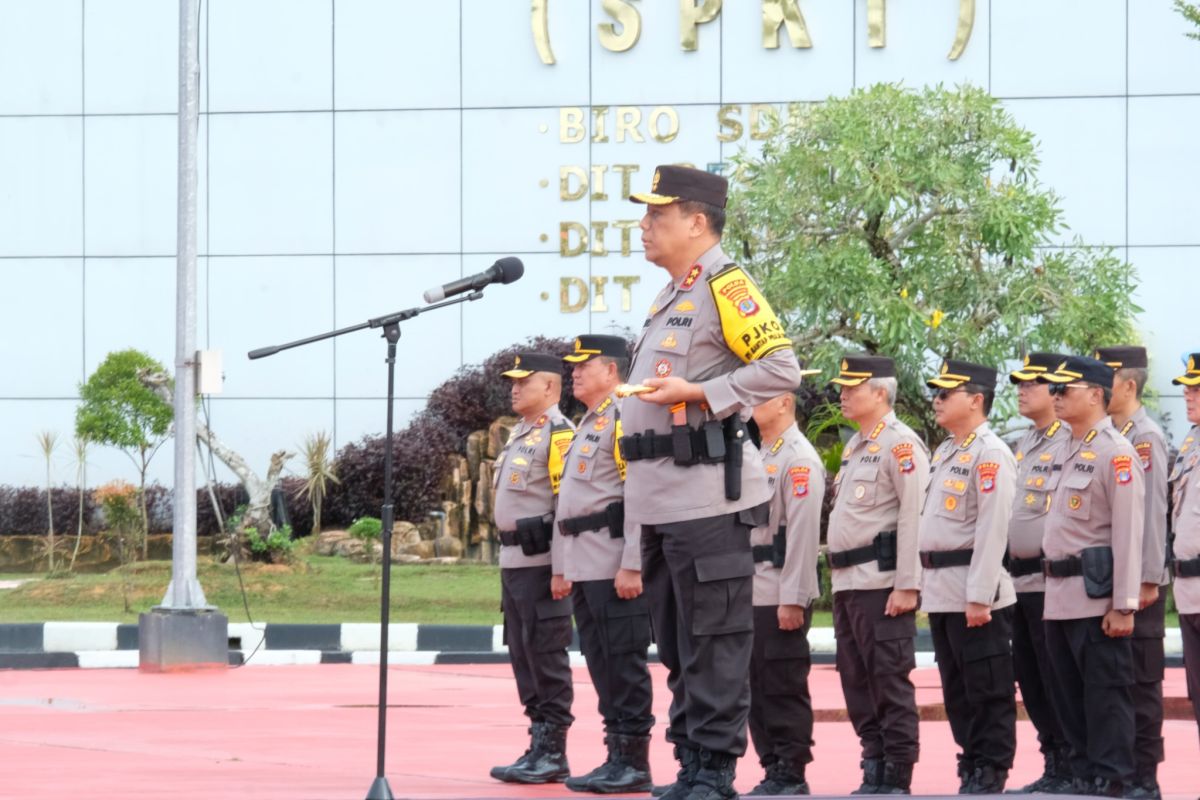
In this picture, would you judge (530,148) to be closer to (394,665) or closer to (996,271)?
(996,271)

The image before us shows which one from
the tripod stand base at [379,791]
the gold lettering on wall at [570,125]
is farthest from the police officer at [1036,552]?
the gold lettering on wall at [570,125]

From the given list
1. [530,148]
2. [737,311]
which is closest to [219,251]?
[530,148]

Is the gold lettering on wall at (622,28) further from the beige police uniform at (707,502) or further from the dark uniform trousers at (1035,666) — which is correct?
the beige police uniform at (707,502)

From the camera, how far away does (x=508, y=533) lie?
835 centimetres

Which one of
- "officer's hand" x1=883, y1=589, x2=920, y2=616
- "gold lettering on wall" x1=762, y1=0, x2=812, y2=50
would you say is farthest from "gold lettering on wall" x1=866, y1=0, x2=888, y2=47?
"officer's hand" x1=883, y1=589, x2=920, y2=616

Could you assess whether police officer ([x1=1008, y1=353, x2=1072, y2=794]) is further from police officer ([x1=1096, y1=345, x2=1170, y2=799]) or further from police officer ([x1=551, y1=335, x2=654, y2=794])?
police officer ([x1=551, y1=335, x2=654, y2=794])

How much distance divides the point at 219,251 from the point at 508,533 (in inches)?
584

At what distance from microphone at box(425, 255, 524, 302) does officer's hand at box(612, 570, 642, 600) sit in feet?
3.54

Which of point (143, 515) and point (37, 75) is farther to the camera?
point (37, 75)

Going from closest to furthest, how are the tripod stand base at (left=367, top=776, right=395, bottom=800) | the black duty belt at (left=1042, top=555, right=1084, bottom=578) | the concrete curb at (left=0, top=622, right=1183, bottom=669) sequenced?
the tripod stand base at (left=367, top=776, right=395, bottom=800)
the black duty belt at (left=1042, top=555, right=1084, bottom=578)
the concrete curb at (left=0, top=622, right=1183, bottom=669)

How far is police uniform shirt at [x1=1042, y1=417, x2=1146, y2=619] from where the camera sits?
287 inches

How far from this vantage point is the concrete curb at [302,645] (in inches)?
560

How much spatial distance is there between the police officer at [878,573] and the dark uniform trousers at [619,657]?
→ 0.81m

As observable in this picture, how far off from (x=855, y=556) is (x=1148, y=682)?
1186mm
